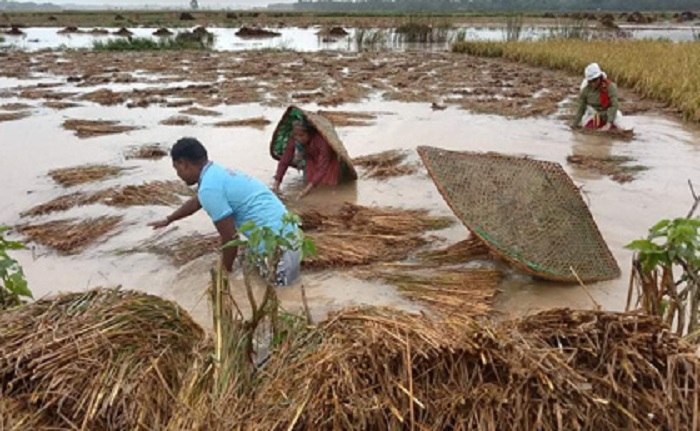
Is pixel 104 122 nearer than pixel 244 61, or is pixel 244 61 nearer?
pixel 104 122

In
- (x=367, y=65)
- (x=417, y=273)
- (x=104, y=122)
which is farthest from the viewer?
(x=367, y=65)

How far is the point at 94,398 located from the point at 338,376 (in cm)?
88

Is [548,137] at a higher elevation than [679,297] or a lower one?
lower

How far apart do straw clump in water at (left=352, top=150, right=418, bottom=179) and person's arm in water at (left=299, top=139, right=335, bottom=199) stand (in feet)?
2.22

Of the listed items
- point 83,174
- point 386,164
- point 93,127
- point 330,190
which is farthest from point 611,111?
point 93,127

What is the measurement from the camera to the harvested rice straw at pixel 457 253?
429 cm

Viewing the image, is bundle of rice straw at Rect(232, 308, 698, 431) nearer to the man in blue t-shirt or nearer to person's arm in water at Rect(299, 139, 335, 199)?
the man in blue t-shirt

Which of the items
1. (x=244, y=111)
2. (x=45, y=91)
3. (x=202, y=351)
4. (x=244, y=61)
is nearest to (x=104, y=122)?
(x=244, y=111)

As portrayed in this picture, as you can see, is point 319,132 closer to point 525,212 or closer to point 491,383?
point 525,212

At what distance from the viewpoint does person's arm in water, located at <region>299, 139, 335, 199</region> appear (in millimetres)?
5877

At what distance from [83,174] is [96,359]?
15.8 ft

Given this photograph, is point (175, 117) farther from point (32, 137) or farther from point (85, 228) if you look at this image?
point (85, 228)

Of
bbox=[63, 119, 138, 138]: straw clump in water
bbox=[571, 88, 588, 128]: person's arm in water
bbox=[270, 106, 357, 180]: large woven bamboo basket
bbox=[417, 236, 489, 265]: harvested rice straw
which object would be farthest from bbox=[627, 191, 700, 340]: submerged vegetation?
bbox=[63, 119, 138, 138]: straw clump in water

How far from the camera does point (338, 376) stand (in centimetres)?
201
